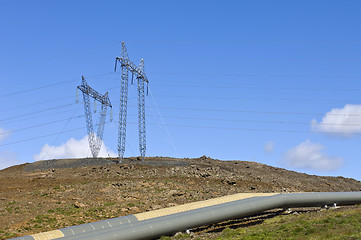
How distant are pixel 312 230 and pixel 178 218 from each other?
10130 mm

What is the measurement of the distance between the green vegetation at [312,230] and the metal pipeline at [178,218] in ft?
7.92

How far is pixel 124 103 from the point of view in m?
66.0

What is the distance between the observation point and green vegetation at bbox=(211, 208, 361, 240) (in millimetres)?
28469

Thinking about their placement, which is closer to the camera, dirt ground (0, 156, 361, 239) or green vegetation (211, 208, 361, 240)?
green vegetation (211, 208, 361, 240)

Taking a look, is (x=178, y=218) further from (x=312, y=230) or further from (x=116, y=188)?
(x=116, y=188)

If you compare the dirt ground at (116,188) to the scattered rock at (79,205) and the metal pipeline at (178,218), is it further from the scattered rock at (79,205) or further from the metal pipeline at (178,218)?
the metal pipeline at (178,218)

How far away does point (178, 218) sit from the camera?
1329 inches

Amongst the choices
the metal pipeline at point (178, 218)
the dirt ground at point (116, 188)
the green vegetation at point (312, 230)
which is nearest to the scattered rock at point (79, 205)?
the dirt ground at point (116, 188)

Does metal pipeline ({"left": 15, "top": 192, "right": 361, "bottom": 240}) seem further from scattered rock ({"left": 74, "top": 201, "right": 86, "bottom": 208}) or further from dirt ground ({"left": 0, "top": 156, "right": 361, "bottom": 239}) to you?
scattered rock ({"left": 74, "top": 201, "right": 86, "bottom": 208})

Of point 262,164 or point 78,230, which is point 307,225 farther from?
point 262,164

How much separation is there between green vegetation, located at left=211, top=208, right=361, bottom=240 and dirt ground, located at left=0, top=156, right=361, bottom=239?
434 cm

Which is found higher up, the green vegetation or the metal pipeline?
the metal pipeline

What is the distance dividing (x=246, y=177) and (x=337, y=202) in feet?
68.7

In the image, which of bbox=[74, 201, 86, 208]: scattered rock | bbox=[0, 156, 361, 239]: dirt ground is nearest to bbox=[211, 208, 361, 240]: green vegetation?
bbox=[0, 156, 361, 239]: dirt ground
